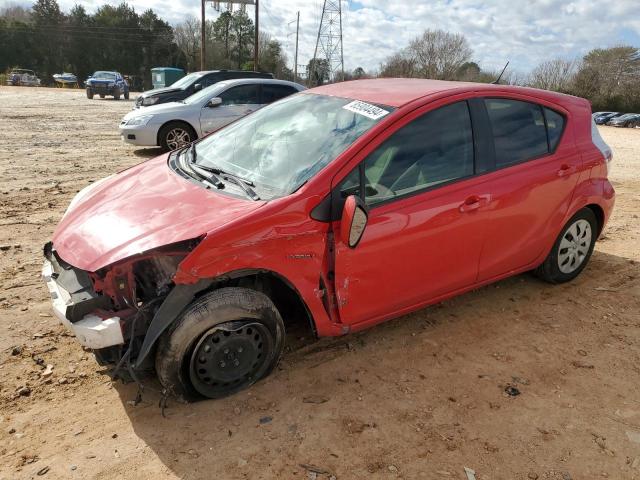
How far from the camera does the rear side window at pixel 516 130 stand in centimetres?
345

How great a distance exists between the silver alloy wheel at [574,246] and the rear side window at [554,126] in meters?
0.74

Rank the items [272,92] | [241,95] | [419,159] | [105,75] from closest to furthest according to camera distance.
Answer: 1. [419,159]
2. [241,95]
3. [272,92]
4. [105,75]

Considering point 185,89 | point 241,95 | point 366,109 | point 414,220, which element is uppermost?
point 185,89

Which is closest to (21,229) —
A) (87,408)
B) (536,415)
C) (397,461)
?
(87,408)

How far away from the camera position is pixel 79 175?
786 centimetres

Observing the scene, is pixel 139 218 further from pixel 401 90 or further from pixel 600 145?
pixel 600 145

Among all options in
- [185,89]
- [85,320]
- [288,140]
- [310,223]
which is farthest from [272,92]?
[85,320]

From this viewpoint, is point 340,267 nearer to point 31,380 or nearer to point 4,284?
point 31,380

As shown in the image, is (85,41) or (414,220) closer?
A: (414,220)

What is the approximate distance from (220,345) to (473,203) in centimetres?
185

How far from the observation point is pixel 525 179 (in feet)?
11.5

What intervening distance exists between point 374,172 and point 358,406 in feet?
4.46

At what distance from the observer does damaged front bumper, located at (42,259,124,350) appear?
96.6 inches

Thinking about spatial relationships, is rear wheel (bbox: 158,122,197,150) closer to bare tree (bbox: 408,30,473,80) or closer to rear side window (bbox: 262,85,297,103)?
rear side window (bbox: 262,85,297,103)
